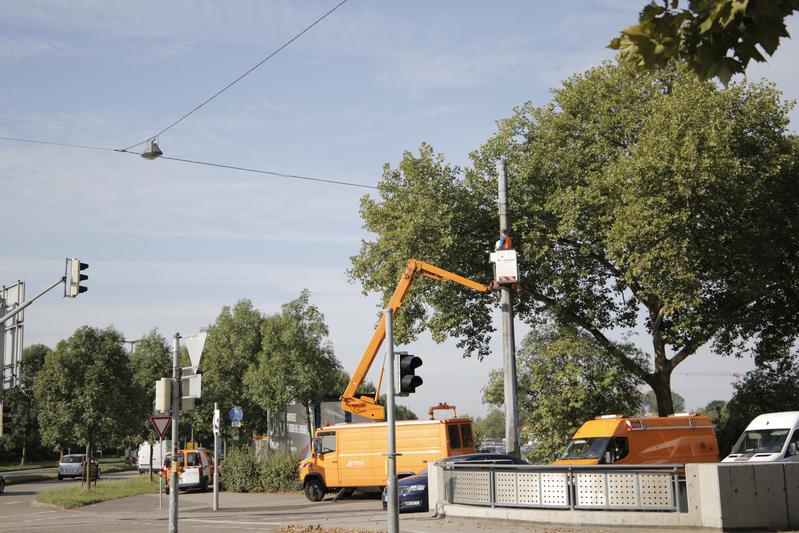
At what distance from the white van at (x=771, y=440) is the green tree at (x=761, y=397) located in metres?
11.3

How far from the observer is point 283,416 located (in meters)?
50.0

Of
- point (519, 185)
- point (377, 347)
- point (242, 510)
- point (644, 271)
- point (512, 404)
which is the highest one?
point (519, 185)

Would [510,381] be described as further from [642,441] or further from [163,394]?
[163,394]

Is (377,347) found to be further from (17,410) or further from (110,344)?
(17,410)

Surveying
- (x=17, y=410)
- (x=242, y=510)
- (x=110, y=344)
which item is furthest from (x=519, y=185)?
(x=17, y=410)

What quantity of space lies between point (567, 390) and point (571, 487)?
13.5 meters

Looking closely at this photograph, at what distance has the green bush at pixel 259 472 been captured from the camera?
3525 cm

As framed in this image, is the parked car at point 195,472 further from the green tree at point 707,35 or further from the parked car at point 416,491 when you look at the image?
the green tree at point 707,35

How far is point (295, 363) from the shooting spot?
46.6 meters

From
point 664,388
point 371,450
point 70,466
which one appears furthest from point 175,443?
point 70,466

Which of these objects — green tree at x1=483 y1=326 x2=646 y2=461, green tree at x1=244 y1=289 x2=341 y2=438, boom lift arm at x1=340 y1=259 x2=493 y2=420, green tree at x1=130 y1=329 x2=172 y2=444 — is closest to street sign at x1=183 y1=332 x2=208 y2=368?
boom lift arm at x1=340 y1=259 x2=493 y2=420

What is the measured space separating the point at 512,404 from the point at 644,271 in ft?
23.4

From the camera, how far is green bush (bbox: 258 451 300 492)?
115 feet

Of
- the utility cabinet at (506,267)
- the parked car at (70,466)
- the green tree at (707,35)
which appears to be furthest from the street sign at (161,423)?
the parked car at (70,466)
